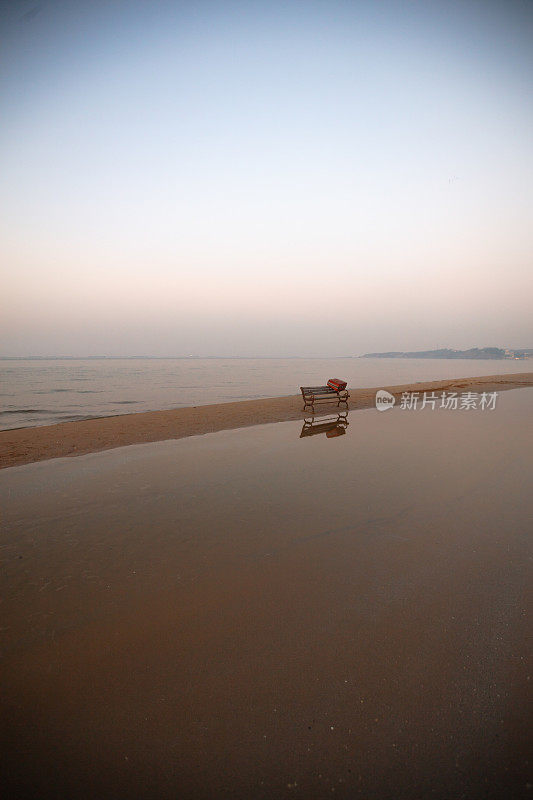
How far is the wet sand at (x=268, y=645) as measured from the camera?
2.24m

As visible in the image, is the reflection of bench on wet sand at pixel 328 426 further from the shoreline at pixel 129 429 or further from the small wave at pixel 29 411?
the small wave at pixel 29 411

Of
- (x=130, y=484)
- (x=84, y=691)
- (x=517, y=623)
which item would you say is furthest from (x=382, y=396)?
(x=84, y=691)

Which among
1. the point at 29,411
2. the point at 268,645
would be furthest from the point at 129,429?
the point at 268,645

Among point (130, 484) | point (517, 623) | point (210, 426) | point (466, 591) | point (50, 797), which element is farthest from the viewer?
point (210, 426)

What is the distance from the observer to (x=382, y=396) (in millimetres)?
24969

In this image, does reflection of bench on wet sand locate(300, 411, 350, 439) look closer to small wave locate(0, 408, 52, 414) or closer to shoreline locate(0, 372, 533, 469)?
shoreline locate(0, 372, 533, 469)

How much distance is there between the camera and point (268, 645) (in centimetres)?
315

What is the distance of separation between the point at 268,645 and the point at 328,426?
1151cm

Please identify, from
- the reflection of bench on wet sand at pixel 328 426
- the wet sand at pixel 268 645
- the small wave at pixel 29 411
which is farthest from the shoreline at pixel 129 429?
the small wave at pixel 29 411

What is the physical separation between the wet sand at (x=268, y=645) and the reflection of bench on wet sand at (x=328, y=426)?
6.02 meters

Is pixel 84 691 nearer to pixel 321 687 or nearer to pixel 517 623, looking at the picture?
pixel 321 687

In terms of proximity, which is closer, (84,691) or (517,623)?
(84,691)

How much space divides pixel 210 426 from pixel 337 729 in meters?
12.6

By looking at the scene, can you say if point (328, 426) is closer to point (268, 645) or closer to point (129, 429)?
point (129, 429)
